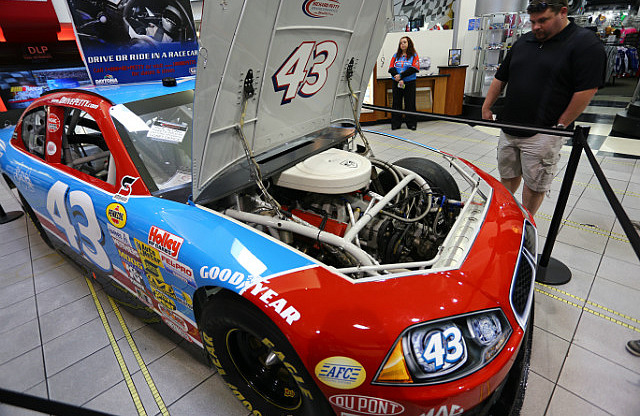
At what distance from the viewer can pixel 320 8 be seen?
5.39 ft

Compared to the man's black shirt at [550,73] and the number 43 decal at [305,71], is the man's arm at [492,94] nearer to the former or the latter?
the man's black shirt at [550,73]

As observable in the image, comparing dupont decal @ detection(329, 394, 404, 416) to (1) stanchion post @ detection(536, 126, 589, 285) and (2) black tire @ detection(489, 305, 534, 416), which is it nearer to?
(2) black tire @ detection(489, 305, 534, 416)

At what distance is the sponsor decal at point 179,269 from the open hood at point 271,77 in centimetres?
29

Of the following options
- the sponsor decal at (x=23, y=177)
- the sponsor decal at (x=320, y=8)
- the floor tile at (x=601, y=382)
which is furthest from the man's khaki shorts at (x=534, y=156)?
the sponsor decal at (x=23, y=177)

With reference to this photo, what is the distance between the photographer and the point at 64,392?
172 cm

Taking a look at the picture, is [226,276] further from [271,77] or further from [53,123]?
[53,123]

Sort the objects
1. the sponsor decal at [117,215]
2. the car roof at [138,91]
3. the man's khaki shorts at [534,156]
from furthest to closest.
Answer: the man's khaki shorts at [534,156]
the car roof at [138,91]
the sponsor decal at [117,215]

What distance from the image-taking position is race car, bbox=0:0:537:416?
1052mm

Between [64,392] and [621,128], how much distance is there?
775cm

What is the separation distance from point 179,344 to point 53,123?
1535mm

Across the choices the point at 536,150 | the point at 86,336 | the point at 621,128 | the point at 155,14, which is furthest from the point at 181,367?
the point at 621,128

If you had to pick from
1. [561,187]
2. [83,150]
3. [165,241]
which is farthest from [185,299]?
[561,187]

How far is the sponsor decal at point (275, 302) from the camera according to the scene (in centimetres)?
108

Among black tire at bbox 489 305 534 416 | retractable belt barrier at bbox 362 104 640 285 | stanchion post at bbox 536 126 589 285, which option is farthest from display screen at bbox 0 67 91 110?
black tire at bbox 489 305 534 416
